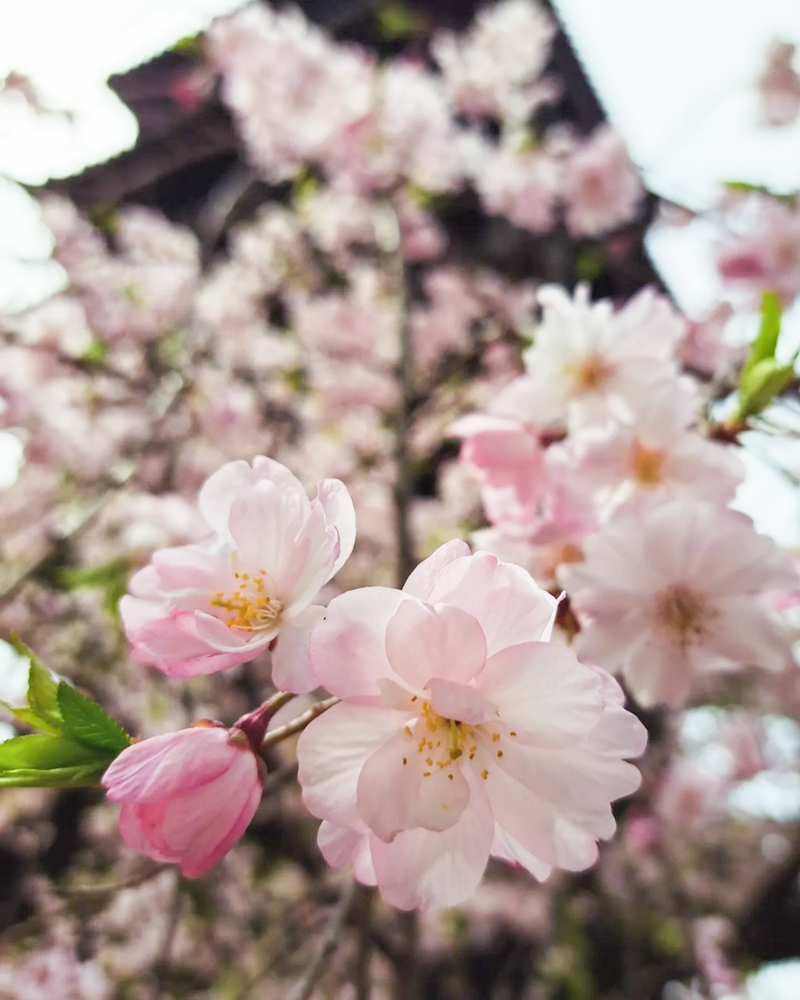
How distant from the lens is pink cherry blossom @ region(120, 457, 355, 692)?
56cm

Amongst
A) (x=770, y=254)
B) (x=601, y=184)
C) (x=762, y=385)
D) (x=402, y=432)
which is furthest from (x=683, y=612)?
(x=601, y=184)

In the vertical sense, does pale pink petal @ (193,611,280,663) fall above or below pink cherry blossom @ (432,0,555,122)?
→ above

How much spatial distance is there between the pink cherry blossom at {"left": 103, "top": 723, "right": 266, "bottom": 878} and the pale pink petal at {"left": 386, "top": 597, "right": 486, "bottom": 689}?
0.43ft

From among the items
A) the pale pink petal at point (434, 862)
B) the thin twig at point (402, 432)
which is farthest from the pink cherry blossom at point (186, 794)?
the thin twig at point (402, 432)

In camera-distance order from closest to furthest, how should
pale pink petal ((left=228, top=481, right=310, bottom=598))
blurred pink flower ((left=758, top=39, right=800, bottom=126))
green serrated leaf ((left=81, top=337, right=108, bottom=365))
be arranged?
pale pink petal ((left=228, top=481, right=310, bottom=598)) < green serrated leaf ((left=81, top=337, right=108, bottom=365)) < blurred pink flower ((left=758, top=39, right=800, bottom=126))

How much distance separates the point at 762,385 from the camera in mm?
911

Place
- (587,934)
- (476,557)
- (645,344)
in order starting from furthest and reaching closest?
(587,934) < (645,344) < (476,557)

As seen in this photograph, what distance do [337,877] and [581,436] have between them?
103 inches

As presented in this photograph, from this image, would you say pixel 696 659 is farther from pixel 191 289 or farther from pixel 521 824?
pixel 191 289

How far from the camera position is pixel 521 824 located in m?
0.55

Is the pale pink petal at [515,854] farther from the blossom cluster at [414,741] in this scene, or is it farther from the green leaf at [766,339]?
the green leaf at [766,339]

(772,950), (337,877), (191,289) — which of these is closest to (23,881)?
(337,877)

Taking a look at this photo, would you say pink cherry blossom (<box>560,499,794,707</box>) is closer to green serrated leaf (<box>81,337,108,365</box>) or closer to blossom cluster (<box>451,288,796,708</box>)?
blossom cluster (<box>451,288,796,708</box>)

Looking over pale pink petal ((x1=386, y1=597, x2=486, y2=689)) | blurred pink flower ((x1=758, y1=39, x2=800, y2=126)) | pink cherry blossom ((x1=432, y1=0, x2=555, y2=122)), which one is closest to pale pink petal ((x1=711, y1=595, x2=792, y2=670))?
pale pink petal ((x1=386, y1=597, x2=486, y2=689))
